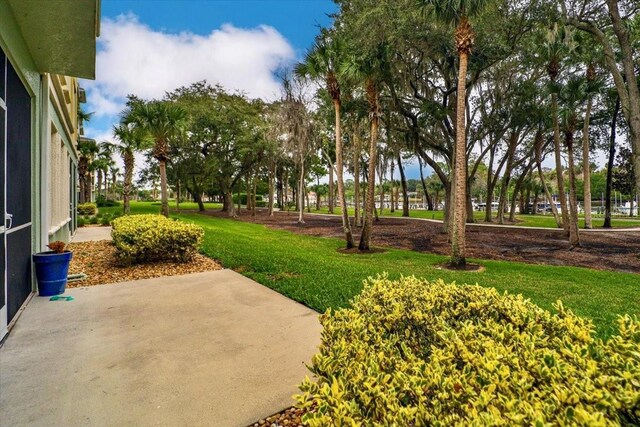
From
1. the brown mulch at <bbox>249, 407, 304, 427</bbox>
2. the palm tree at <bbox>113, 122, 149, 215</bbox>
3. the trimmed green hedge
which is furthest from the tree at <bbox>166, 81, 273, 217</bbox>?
the brown mulch at <bbox>249, 407, 304, 427</bbox>

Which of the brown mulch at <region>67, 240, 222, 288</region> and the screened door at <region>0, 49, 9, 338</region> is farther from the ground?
the screened door at <region>0, 49, 9, 338</region>

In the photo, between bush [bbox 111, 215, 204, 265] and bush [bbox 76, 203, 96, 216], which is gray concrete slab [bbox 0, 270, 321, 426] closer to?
bush [bbox 111, 215, 204, 265]

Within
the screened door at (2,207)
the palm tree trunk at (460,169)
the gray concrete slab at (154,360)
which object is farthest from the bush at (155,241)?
the palm tree trunk at (460,169)

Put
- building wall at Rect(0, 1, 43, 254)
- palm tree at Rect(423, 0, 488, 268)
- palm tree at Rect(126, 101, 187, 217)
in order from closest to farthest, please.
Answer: building wall at Rect(0, 1, 43, 254) → palm tree at Rect(423, 0, 488, 268) → palm tree at Rect(126, 101, 187, 217)

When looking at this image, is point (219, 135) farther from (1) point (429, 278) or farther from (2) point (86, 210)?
(1) point (429, 278)

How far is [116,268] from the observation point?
7.61 m

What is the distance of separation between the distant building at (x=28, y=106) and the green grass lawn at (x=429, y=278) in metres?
3.66

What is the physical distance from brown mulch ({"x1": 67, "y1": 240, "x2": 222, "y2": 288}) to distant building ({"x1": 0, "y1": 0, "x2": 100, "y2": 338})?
1.22m

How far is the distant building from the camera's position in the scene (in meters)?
3.98

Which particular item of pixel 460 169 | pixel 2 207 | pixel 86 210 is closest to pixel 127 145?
pixel 86 210

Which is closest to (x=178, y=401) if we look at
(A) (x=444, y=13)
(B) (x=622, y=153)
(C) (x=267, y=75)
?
(A) (x=444, y=13)

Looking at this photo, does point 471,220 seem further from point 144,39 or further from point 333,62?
point 144,39

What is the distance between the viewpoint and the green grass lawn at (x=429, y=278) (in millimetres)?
5445

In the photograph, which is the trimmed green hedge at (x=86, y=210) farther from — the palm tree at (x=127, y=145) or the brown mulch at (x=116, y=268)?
the brown mulch at (x=116, y=268)
